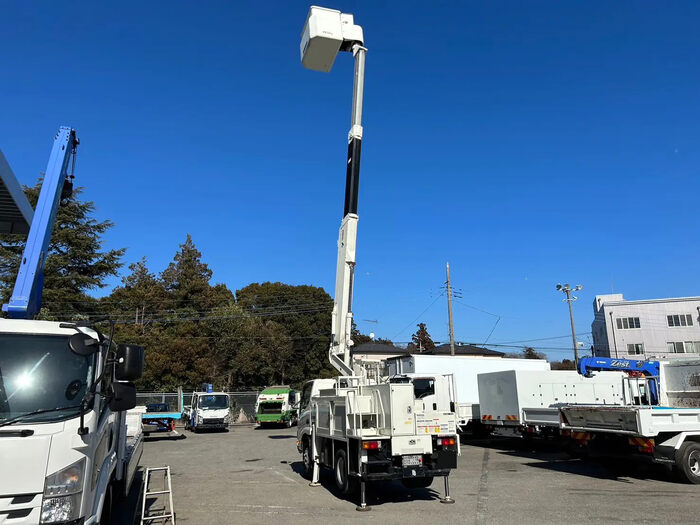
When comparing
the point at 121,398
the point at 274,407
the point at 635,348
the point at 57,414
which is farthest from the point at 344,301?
the point at 635,348

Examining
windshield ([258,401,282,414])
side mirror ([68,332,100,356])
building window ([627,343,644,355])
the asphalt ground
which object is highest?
building window ([627,343,644,355])

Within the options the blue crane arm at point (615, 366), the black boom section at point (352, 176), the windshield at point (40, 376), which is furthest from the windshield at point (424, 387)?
the windshield at point (40, 376)

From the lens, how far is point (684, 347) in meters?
49.5

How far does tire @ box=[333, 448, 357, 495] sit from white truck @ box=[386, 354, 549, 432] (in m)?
9.73

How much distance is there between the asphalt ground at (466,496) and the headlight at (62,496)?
4.02m

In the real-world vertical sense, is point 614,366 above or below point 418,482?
above

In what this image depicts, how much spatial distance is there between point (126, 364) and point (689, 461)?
1072cm

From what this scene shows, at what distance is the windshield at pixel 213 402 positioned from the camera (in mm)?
27969

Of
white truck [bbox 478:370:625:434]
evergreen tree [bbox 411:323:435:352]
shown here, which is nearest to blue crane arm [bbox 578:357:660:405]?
white truck [bbox 478:370:625:434]

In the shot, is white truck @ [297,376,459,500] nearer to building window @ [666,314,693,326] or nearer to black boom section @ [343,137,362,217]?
black boom section @ [343,137,362,217]

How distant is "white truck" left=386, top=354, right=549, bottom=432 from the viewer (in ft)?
62.6

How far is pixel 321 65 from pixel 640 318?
169 feet

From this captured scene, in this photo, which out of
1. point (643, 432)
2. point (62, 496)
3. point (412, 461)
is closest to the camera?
point (62, 496)

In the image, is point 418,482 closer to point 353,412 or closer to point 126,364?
point 353,412
